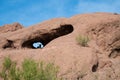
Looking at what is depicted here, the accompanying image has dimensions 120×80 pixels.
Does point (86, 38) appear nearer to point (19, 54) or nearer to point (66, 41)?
point (66, 41)

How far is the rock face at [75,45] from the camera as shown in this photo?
1305cm

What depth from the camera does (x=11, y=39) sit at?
2081 centimetres

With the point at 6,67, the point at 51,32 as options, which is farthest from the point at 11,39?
the point at 6,67

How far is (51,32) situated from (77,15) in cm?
222

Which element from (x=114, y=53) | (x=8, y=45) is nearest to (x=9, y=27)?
(x=8, y=45)

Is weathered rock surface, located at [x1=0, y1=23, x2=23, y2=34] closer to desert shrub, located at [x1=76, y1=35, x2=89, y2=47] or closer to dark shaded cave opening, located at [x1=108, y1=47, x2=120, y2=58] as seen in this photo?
desert shrub, located at [x1=76, y1=35, x2=89, y2=47]

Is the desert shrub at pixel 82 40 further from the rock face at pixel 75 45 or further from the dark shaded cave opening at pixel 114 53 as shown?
the dark shaded cave opening at pixel 114 53

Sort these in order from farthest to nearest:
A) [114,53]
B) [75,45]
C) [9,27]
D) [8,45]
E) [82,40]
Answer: [9,27], [8,45], [114,53], [82,40], [75,45]

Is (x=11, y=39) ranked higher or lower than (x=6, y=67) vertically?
higher

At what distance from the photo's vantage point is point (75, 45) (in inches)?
609

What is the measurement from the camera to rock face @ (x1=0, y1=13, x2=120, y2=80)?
13.1 metres

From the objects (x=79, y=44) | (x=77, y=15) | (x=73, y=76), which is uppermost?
(x=77, y=15)

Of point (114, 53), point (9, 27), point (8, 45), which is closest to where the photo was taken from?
point (114, 53)

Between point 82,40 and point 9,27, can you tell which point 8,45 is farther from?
point 82,40
